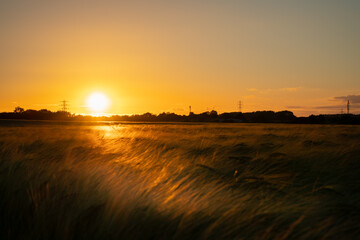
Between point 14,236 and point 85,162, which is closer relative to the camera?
point 14,236

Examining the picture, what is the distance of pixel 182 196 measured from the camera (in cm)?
186

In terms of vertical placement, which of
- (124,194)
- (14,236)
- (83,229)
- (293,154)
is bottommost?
(14,236)

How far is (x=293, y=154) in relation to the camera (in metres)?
2.81

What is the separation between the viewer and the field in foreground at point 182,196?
4.77 ft

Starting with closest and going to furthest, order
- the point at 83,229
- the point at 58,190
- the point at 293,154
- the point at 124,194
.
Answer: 1. the point at 83,229
2. the point at 124,194
3. the point at 58,190
4. the point at 293,154

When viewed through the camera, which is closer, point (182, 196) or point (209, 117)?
point (182, 196)

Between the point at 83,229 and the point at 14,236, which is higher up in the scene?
the point at 83,229

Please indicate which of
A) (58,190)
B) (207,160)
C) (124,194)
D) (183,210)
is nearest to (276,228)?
(183,210)

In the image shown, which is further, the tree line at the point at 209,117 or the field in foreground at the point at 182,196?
the tree line at the point at 209,117

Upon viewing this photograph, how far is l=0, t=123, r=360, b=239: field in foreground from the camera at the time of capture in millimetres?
1455

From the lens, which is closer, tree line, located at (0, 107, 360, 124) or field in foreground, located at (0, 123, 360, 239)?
field in foreground, located at (0, 123, 360, 239)

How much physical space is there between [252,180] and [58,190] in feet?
5.40

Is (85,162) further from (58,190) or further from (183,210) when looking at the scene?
(183,210)

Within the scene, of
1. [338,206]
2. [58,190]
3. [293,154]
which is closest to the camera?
[338,206]
